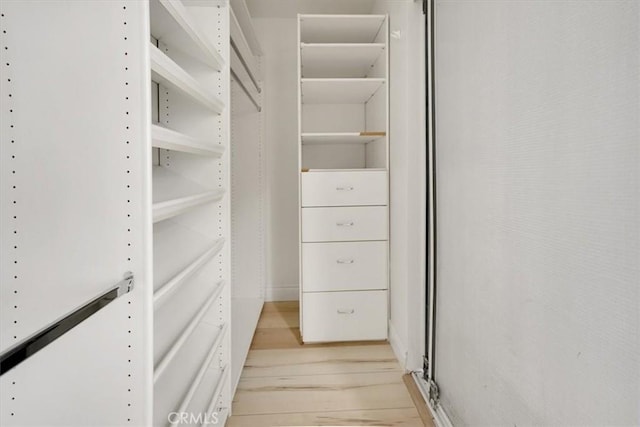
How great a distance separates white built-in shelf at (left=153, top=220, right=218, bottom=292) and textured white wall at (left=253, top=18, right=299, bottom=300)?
1.58 metres

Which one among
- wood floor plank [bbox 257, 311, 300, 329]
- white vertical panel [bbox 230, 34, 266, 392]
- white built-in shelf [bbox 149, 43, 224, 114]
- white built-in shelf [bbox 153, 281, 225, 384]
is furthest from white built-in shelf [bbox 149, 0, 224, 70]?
wood floor plank [bbox 257, 311, 300, 329]

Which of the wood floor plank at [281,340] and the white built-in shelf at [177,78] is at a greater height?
the white built-in shelf at [177,78]

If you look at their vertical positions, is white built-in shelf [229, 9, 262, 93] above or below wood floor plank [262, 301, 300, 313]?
above

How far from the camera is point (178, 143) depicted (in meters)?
1.03

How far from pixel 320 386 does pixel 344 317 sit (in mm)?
506

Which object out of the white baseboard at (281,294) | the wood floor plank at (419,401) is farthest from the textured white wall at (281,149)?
the wood floor plank at (419,401)

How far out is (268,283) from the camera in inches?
124

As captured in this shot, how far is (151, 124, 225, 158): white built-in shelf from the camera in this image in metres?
0.89

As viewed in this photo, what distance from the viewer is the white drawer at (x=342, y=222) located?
2.27 m

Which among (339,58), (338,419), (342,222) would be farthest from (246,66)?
(338,419)

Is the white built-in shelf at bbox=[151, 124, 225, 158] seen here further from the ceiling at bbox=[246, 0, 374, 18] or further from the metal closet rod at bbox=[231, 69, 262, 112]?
the ceiling at bbox=[246, 0, 374, 18]

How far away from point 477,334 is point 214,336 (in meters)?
0.96

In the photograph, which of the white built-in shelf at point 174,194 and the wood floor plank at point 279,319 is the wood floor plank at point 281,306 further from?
the white built-in shelf at point 174,194

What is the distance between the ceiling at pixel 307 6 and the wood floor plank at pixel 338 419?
8.30 ft
